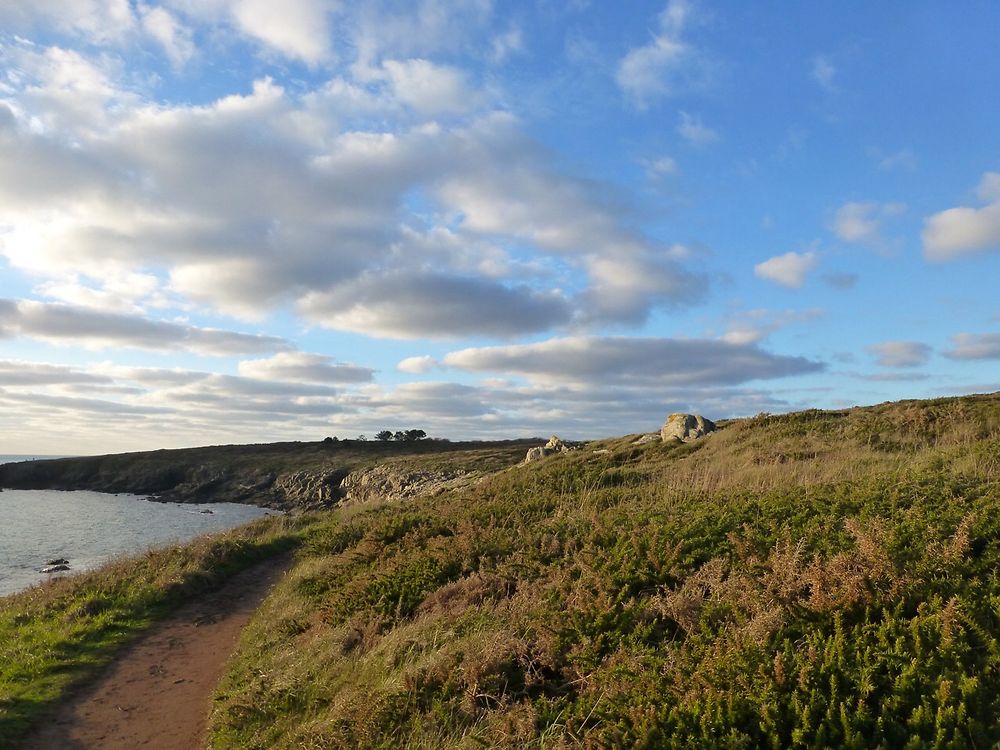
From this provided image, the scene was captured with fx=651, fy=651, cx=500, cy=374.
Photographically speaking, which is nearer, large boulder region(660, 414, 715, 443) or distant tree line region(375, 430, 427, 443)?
large boulder region(660, 414, 715, 443)

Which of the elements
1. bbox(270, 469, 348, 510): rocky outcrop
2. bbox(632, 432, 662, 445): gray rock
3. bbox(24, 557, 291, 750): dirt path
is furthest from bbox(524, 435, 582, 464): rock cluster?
bbox(270, 469, 348, 510): rocky outcrop

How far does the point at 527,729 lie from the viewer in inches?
226

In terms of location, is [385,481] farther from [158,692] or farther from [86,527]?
[158,692]

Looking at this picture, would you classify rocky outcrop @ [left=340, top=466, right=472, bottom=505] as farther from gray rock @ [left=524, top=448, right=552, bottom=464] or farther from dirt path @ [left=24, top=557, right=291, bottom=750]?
dirt path @ [left=24, top=557, right=291, bottom=750]

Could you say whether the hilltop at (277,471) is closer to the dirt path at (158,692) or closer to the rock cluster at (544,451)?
the rock cluster at (544,451)

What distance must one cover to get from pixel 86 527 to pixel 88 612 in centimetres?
3562

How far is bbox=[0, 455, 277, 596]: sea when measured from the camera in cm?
3000

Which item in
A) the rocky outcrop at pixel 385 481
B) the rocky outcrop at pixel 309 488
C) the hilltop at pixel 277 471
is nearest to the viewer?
the rocky outcrop at pixel 385 481

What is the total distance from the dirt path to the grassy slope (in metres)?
0.62

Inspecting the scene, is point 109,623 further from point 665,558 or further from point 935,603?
point 935,603

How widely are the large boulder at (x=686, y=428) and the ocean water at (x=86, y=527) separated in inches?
915

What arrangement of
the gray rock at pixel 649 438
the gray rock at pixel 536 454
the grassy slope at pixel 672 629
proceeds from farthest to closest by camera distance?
the gray rock at pixel 536 454 → the gray rock at pixel 649 438 → the grassy slope at pixel 672 629

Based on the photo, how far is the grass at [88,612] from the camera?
420 inches

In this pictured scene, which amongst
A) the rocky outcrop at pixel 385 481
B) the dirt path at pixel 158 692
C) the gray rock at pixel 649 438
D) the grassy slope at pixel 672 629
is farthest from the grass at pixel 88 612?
the rocky outcrop at pixel 385 481
